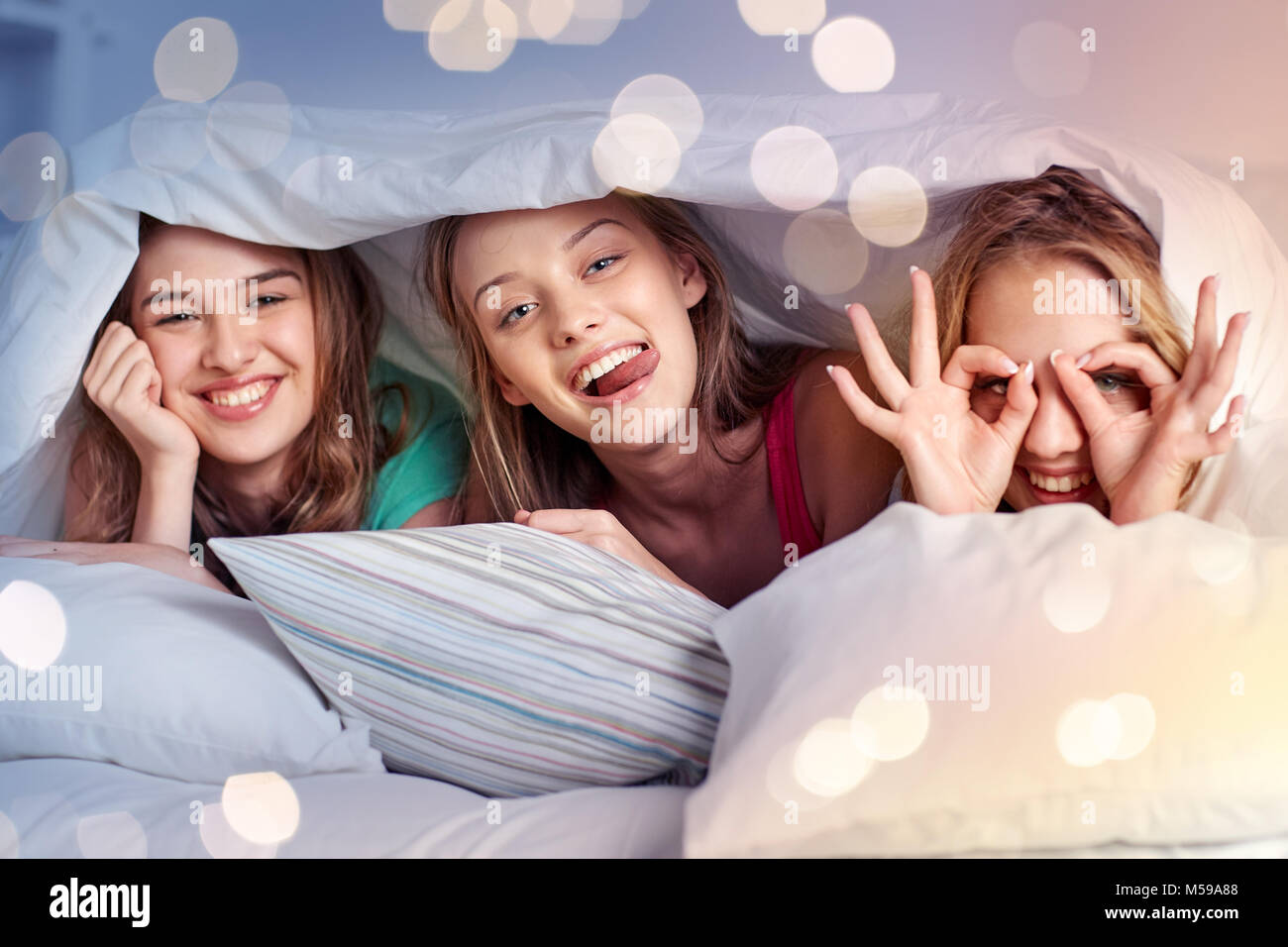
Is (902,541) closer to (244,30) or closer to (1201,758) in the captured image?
(1201,758)

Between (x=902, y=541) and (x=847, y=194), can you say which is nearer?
(x=902, y=541)

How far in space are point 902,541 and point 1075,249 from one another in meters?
0.42

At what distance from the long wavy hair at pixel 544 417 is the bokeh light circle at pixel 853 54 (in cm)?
33

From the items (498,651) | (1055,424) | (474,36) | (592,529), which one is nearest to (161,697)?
(498,651)

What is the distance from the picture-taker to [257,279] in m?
1.20

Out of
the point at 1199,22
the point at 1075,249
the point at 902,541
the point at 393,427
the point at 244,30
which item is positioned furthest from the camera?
the point at 244,30

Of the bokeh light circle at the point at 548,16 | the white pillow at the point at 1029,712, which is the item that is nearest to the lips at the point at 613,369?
the white pillow at the point at 1029,712

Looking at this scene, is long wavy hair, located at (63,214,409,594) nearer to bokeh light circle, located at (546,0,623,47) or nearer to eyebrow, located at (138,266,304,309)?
eyebrow, located at (138,266,304,309)

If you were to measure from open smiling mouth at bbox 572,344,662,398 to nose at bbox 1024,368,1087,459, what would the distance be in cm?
39

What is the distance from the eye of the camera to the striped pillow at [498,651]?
757mm

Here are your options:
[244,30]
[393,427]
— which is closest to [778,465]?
[393,427]

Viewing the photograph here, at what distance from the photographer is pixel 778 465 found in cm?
118

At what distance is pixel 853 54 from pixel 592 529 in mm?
753

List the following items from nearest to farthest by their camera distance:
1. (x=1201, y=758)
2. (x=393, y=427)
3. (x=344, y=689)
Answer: (x=1201, y=758) < (x=344, y=689) < (x=393, y=427)
